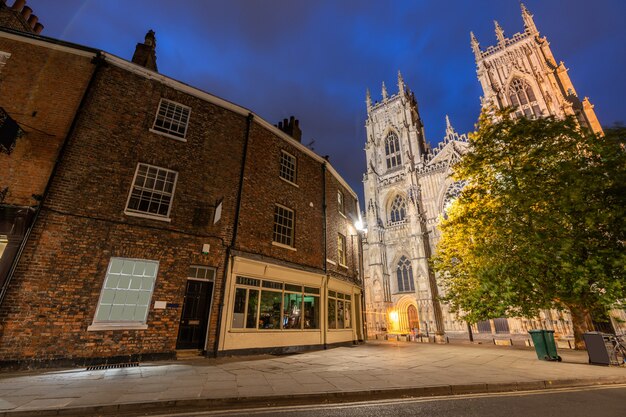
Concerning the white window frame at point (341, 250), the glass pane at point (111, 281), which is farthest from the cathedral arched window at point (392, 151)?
the glass pane at point (111, 281)

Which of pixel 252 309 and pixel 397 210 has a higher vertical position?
pixel 397 210

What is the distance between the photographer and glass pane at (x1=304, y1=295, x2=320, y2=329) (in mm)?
12141

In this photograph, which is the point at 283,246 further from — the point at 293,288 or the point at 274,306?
the point at 274,306

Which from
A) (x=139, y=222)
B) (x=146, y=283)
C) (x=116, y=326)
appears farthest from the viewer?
(x=139, y=222)

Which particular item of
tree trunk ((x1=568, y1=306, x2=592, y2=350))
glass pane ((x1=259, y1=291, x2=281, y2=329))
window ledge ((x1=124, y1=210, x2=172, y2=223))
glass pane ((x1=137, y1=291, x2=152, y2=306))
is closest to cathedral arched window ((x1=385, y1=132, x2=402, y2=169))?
tree trunk ((x1=568, y1=306, x2=592, y2=350))

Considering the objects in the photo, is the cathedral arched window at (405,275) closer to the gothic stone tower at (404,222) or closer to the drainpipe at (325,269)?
the gothic stone tower at (404,222)

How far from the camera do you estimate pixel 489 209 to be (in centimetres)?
1211

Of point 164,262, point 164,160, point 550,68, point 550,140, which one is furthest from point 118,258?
point 550,68

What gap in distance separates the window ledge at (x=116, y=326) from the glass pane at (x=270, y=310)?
3.94 metres

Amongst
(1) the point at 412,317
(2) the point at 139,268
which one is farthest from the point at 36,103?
(1) the point at 412,317

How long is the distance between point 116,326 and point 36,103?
758 centimetres

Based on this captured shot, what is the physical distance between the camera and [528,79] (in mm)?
34469

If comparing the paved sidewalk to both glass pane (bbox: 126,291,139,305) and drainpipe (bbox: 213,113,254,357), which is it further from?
glass pane (bbox: 126,291,139,305)

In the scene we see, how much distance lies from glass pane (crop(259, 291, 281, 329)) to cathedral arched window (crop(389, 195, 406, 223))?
2819 centimetres
